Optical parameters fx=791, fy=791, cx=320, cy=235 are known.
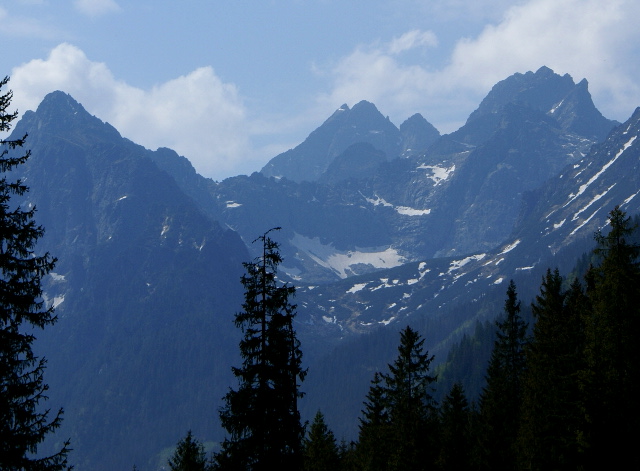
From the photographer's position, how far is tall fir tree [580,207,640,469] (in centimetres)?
3284

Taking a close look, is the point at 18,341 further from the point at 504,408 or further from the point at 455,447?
the point at 504,408

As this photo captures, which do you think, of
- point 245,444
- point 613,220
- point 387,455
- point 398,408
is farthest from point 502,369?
point 245,444

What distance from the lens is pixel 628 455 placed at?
32.5 m

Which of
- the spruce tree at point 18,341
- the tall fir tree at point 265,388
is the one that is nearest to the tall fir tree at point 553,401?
the tall fir tree at point 265,388

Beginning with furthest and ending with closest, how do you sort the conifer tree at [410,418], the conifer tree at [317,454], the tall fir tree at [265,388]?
the conifer tree at [317,454], the conifer tree at [410,418], the tall fir tree at [265,388]

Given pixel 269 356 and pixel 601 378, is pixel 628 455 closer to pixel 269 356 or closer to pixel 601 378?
pixel 601 378

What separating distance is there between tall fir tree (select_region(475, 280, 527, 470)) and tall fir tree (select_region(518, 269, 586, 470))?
401 cm

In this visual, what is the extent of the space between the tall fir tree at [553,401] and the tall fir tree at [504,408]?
158 inches

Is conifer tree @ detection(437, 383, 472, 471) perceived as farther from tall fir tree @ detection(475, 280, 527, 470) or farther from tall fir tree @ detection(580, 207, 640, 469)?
tall fir tree @ detection(580, 207, 640, 469)

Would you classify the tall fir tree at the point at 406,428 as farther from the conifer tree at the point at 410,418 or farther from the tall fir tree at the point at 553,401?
the tall fir tree at the point at 553,401

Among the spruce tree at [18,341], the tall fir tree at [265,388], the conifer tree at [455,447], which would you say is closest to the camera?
the spruce tree at [18,341]

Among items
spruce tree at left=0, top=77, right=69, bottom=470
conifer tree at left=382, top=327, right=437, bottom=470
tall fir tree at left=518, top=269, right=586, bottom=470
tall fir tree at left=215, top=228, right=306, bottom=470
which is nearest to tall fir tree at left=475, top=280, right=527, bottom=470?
conifer tree at left=382, top=327, right=437, bottom=470

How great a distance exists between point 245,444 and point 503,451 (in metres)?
18.3

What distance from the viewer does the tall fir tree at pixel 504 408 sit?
4484 cm
